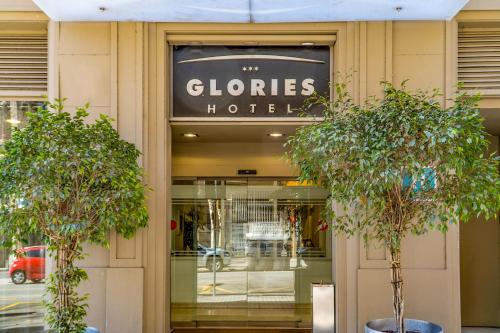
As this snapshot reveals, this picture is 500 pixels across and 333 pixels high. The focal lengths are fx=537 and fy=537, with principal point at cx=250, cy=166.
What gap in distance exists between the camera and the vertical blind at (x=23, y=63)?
287 inches

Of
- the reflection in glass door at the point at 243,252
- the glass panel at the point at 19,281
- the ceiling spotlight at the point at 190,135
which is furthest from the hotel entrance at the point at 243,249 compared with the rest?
the glass panel at the point at 19,281

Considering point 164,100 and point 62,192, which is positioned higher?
point 164,100

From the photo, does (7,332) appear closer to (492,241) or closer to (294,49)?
(294,49)

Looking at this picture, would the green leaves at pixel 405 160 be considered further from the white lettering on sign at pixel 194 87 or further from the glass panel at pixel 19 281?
the glass panel at pixel 19 281

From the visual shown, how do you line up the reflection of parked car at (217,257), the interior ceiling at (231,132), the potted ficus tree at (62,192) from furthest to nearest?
the reflection of parked car at (217,257) < the interior ceiling at (231,132) < the potted ficus tree at (62,192)

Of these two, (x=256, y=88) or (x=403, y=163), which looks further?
(x=256, y=88)

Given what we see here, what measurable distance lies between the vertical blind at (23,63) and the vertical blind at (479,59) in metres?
Result: 5.60

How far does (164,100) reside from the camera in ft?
22.7

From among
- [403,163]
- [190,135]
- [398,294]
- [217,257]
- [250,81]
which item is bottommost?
[217,257]

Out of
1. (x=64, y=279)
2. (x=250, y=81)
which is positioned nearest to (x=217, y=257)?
(x=250, y=81)

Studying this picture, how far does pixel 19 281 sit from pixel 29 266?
10.7 inches

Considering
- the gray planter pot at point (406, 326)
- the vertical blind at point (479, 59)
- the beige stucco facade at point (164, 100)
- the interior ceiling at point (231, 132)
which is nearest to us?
the gray planter pot at point (406, 326)

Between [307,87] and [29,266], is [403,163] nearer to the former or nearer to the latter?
[307,87]

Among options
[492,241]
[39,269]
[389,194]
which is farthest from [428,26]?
[39,269]
